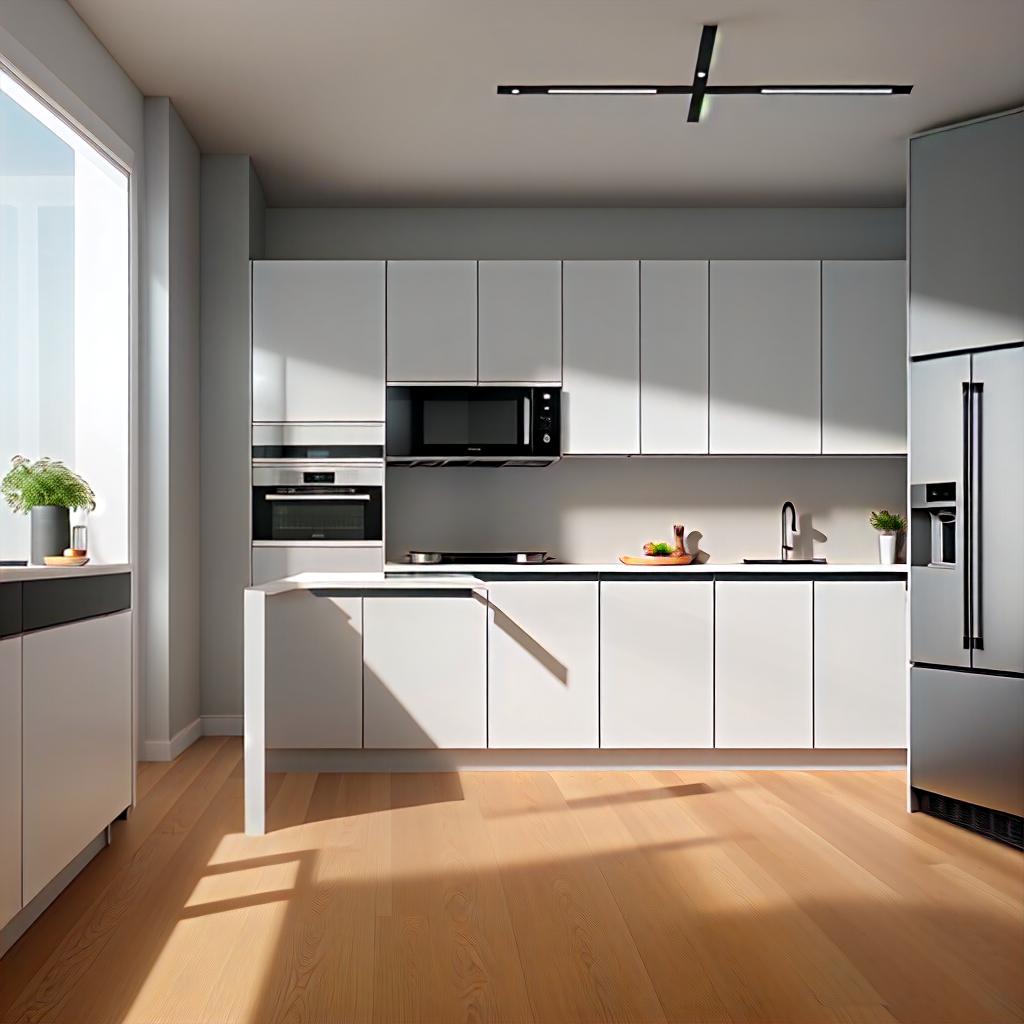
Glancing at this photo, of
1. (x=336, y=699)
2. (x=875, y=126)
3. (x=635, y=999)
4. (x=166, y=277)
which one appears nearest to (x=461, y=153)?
(x=166, y=277)

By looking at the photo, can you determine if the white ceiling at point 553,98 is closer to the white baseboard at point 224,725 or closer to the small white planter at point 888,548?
the small white planter at point 888,548

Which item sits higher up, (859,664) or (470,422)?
(470,422)

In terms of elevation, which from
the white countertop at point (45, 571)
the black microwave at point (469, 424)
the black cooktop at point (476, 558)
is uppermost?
the black microwave at point (469, 424)

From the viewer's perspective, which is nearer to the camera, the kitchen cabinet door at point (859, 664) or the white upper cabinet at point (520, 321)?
the kitchen cabinet door at point (859, 664)

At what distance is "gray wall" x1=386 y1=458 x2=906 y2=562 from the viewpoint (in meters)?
5.30

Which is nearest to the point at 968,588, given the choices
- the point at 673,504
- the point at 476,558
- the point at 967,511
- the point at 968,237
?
the point at 967,511

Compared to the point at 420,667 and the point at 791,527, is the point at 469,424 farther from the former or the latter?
the point at 791,527

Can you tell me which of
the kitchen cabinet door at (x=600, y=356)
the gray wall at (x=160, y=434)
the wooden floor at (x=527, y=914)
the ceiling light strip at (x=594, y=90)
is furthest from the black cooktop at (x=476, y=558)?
the ceiling light strip at (x=594, y=90)

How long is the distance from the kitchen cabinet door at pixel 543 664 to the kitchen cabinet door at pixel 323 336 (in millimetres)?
1212

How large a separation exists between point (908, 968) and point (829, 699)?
212cm

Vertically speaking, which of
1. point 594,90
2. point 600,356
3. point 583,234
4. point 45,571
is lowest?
point 45,571

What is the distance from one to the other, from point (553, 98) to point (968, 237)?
1.67 m

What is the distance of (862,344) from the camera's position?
4887 mm

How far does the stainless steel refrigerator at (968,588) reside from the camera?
11.5ft
